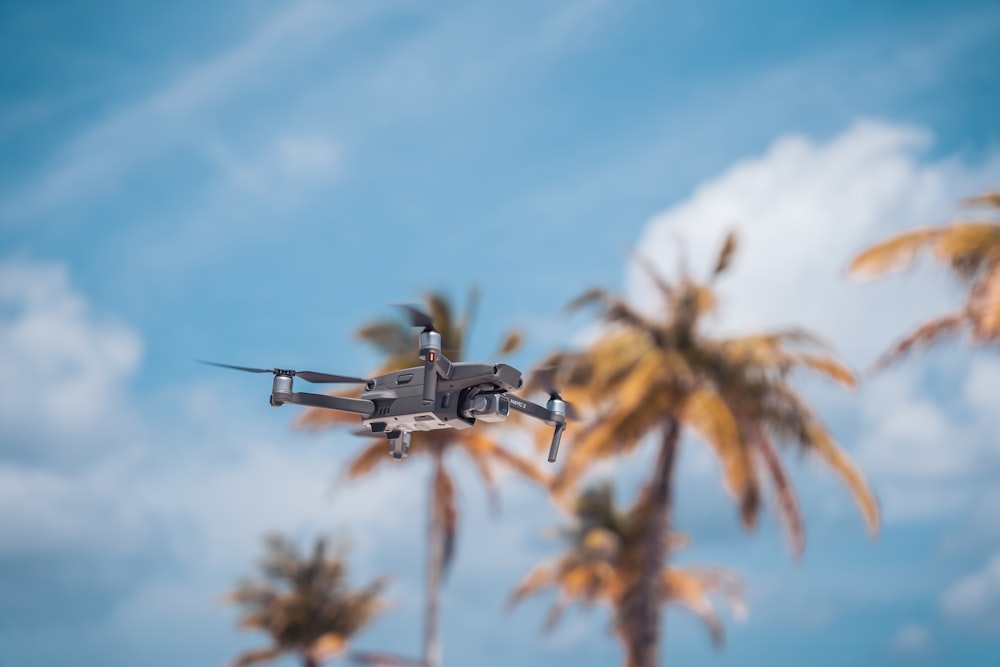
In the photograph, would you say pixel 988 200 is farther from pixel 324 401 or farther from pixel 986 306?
pixel 324 401

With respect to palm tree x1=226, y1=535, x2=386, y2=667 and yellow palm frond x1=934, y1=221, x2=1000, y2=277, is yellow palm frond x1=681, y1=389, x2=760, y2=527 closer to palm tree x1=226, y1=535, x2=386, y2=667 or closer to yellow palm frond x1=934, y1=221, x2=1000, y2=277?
yellow palm frond x1=934, y1=221, x2=1000, y2=277

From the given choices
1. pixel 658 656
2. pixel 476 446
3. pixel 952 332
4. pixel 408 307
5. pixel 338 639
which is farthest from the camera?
pixel 338 639

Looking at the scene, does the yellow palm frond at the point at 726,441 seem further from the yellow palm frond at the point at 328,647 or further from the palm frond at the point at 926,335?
the yellow palm frond at the point at 328,647

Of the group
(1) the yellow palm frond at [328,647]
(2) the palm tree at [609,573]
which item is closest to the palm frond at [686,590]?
(2) the palm tree at [609,573]

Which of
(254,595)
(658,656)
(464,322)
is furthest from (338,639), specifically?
(658,656)

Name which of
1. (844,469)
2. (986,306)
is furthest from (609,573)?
(986,306)

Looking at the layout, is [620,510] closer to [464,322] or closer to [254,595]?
[464,322]
